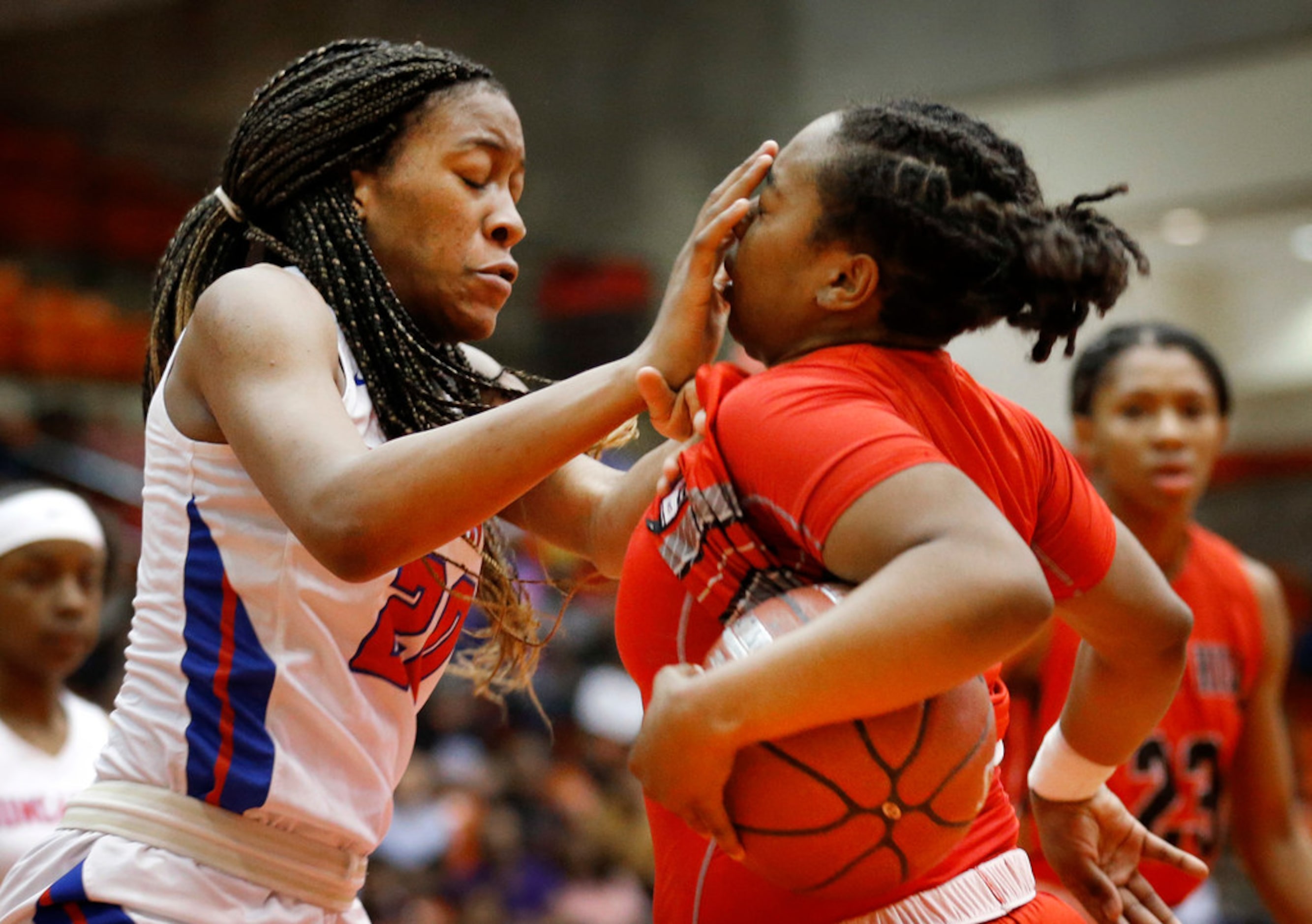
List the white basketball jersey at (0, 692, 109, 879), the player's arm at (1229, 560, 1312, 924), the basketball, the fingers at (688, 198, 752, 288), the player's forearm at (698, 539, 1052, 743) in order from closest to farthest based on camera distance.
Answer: the player's forearm at (698, 539, 1052, 743) < the basketball < the fingers at (688, 198, 752, 288) < the player's arm at (1229, 560, 1312, 924) < the white basketball jersey at (0, 692, 109, 879)

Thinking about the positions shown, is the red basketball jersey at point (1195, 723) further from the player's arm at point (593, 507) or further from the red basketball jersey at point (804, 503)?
the red basketball jersey at point (804, 503)

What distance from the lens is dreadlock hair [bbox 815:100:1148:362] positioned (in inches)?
61.5

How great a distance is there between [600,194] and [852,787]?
Result: 9680 mm

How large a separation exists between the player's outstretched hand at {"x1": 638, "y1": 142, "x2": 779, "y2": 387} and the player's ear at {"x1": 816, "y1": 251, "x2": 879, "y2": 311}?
0.14m

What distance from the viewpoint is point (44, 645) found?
383 centimetres

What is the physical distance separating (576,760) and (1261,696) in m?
5.29

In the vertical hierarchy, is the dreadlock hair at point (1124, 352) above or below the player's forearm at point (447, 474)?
below

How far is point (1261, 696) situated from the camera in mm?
3727

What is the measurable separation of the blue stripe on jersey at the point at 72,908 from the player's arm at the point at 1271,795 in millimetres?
2697

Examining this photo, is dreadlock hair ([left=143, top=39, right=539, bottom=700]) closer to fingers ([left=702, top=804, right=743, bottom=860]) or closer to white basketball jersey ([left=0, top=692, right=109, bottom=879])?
fingers ([left=702, top=804, right=743, bottom=860])

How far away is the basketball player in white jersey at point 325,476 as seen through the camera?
5.77 feet

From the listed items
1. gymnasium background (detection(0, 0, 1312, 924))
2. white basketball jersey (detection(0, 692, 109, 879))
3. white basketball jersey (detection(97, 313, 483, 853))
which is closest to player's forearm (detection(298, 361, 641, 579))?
white basketball jersey (detection(97, 313, 483, 853))

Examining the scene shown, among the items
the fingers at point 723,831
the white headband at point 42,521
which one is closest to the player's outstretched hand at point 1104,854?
the fingers at point 723,831

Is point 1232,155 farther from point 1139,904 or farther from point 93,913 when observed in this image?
point 93,913
